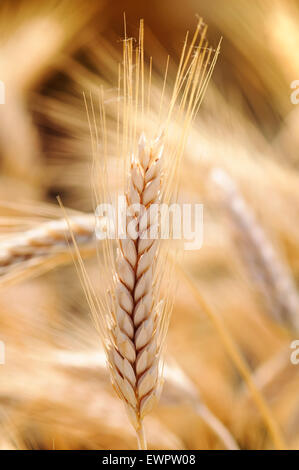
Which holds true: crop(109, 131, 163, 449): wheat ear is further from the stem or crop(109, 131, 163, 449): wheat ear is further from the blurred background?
the blurred background

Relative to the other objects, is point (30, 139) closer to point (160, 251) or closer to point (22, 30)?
point (22, 30)

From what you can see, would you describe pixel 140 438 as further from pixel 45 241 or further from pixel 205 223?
pixel 205 223

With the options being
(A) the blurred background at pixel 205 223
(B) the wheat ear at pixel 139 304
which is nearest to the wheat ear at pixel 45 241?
(A) the blurred background at pixel 205 223

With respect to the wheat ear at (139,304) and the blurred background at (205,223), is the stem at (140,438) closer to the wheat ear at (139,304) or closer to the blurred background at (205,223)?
the wheat ear at (139,304)

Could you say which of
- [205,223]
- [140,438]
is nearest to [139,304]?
[140,438]

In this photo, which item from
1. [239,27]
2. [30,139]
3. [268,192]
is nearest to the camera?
[268,192]

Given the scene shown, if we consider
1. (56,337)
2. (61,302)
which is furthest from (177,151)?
(61,302)
